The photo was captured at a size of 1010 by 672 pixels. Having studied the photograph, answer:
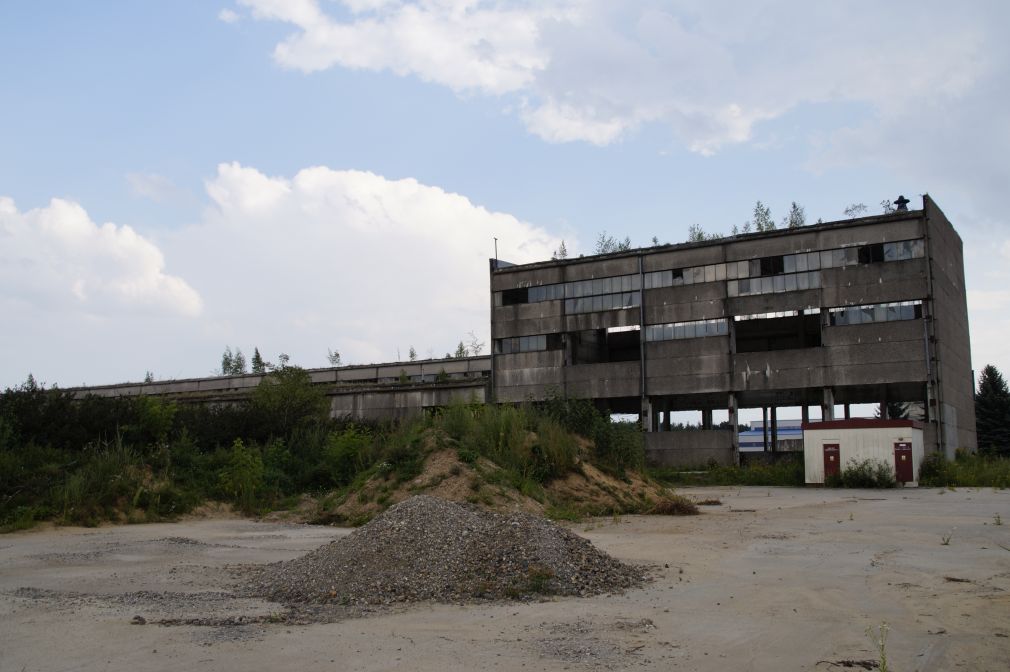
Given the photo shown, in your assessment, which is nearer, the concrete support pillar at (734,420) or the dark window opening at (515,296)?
the concrete support pillar at (734,420)

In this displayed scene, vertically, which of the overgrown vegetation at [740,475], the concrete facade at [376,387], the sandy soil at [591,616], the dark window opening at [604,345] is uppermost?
the dark window opening at [604,345]

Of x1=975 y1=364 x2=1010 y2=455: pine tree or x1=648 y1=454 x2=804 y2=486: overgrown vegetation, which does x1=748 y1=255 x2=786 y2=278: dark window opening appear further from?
x1=975 y1=364 x2=1010 y2=455: pine tree

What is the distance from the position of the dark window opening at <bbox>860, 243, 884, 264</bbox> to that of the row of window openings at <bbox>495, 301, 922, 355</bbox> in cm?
268

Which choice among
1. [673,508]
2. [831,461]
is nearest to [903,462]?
[831,461]

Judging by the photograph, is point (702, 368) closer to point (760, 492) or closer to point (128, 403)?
point (760, 492)

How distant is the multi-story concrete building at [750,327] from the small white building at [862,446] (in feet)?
30.6

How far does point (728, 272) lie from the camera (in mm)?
50469

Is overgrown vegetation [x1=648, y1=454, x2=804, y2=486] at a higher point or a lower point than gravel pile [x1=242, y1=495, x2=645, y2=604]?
lower

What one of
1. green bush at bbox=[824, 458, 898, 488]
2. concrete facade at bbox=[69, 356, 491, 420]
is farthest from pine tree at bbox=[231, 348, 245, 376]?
green bush at bbox=[824, 458, 898, 488]

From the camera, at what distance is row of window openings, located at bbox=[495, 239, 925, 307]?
4600cm

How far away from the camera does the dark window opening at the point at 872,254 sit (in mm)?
46156

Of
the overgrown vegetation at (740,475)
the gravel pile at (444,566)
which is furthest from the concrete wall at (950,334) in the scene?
the gravel pile at (444,566)

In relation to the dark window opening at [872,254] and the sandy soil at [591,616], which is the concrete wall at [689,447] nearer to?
the dark window opening at [872,254]

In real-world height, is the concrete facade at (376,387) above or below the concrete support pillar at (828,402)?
above
